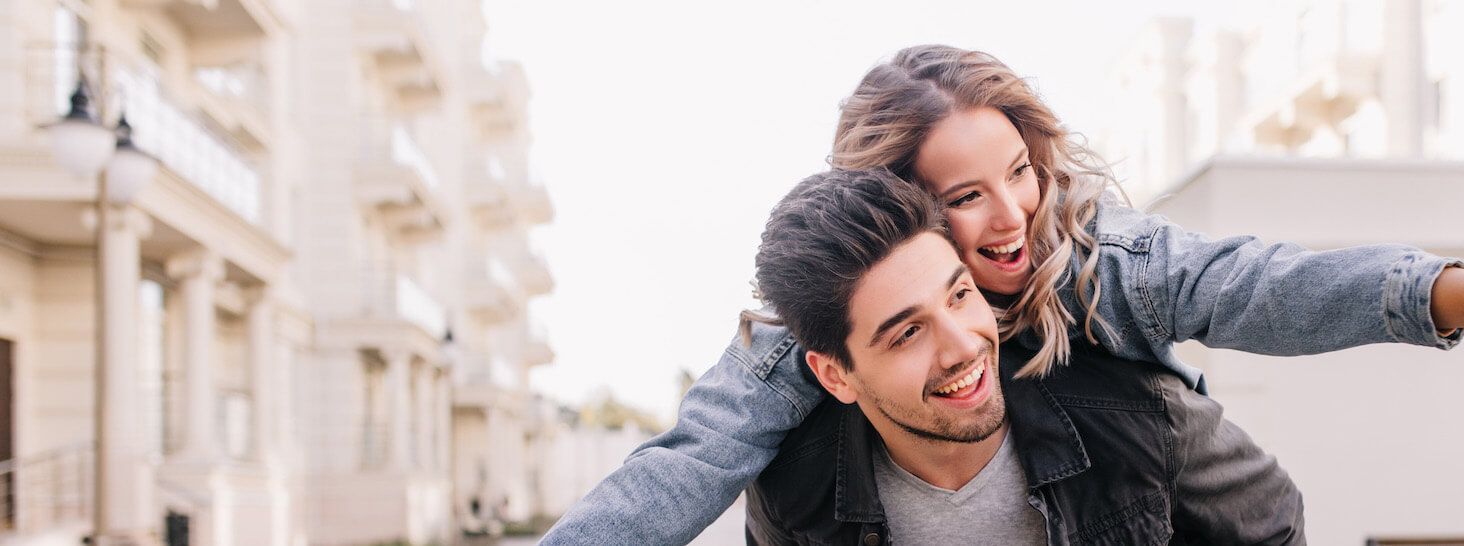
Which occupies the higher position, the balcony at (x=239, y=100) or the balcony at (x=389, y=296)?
the balcony at (x=239, y=100)

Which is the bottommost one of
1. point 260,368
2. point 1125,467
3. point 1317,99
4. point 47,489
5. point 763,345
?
point 47,489

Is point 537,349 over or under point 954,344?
under

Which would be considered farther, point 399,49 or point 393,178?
point 399,49

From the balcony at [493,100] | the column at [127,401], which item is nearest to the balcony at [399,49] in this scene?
the balcony at [493,100]

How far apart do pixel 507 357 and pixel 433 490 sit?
46.0 feet

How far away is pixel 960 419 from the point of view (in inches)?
106

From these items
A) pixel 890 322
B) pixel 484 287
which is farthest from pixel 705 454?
pixel 484 287

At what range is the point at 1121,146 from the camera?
1583 inches

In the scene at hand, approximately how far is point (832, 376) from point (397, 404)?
793 inches

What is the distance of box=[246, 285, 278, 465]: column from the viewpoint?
1592 cm

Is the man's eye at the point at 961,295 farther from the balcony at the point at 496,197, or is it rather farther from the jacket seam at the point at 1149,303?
the balcony at the point at 496,197

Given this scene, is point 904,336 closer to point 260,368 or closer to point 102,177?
point 102,177

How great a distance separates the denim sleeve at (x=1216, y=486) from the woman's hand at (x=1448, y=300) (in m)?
0.94

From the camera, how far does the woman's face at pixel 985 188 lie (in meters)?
2.85
